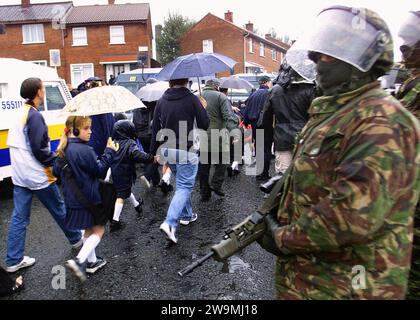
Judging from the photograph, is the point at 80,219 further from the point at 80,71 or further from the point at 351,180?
the point at 80,71

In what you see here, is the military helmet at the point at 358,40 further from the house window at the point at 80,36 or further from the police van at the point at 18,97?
the house window at the point at 80,36

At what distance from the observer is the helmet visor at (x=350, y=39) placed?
1594 millimetres

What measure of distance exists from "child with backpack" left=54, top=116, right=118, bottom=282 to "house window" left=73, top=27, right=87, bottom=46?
110ft

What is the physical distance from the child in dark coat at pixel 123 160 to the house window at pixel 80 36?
106 feet

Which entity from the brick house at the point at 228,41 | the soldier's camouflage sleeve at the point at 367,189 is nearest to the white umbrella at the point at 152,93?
the soldier's camouflage sleeve at the point at 367,189

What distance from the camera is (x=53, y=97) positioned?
26.1 ft

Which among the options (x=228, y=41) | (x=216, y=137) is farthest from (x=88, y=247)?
(x=228, y=41)

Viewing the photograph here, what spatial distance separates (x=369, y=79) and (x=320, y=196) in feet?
1.79

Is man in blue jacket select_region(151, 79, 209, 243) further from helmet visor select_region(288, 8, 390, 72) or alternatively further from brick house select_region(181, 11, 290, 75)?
brick house select_region(181, 11, 290, 75)

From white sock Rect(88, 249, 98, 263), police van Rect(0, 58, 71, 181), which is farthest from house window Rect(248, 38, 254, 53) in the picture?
white sock Rect(88, 249, 98, 263)

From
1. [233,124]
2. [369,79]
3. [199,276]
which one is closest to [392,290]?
[369,79]

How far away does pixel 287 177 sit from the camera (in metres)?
1.87

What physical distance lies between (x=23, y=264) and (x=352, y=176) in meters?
3.79
